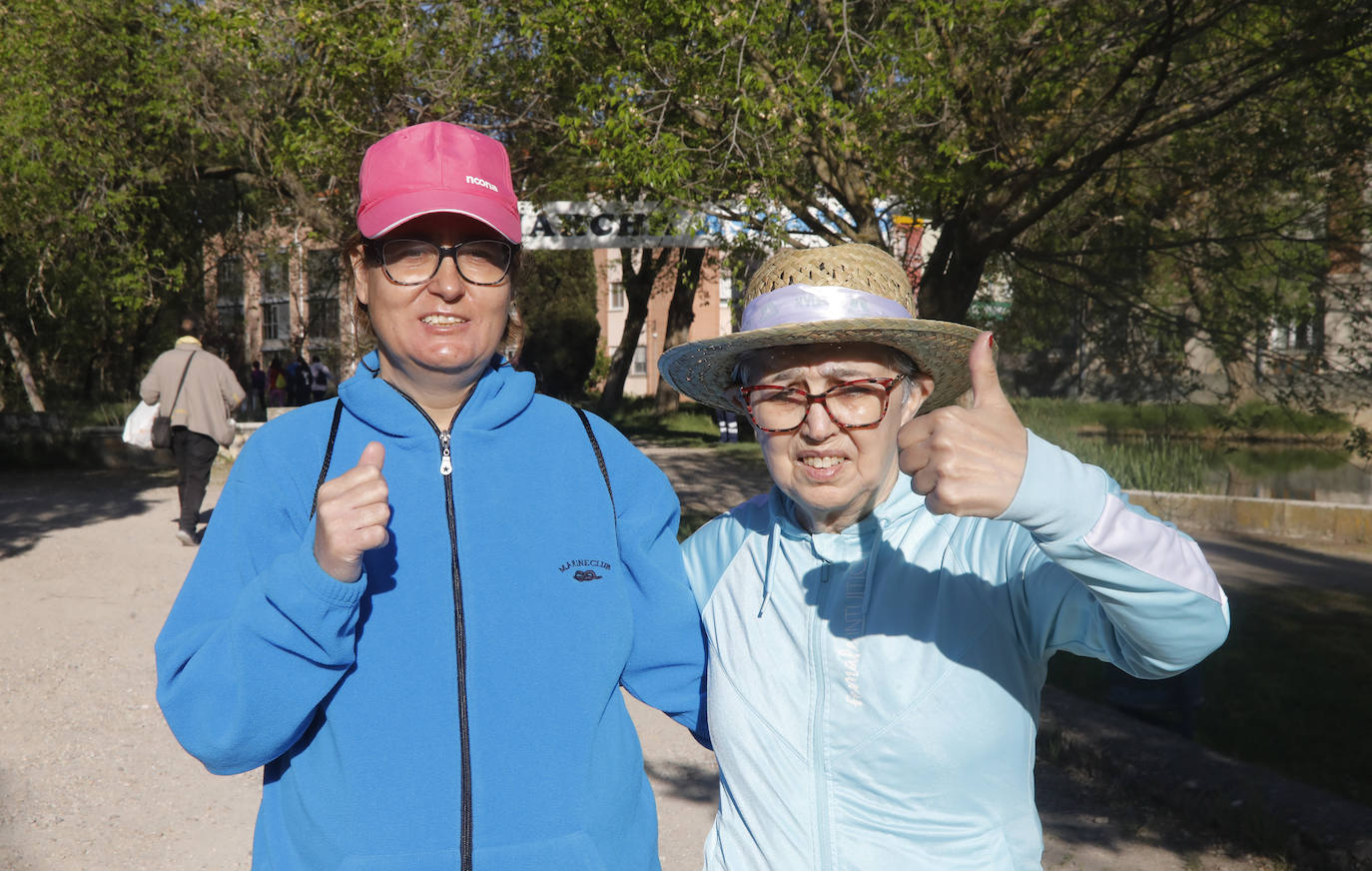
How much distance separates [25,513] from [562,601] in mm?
11703

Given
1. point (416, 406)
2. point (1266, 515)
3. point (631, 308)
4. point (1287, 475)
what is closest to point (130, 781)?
point (416, 406)

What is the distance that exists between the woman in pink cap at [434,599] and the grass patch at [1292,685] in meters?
3.89

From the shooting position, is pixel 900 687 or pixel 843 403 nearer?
pixel 900 687

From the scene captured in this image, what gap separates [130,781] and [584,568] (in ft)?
12.0

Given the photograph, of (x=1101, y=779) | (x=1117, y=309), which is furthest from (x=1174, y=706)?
(x=1117, y=309)

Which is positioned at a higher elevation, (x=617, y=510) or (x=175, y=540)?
(x=617, y=510)

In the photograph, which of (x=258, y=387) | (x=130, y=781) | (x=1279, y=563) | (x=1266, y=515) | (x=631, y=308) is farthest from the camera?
(x=258, y=387)

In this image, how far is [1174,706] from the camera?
489 centimetres

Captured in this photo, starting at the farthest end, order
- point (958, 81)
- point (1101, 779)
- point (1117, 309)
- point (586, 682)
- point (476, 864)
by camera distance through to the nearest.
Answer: point (1117, 309) < point (958, 81) < point (1101, 779) < point (586, 682) < point (476, 864)

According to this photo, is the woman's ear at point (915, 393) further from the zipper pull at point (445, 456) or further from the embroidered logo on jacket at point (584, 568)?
the zipper pull at point (445, 456)

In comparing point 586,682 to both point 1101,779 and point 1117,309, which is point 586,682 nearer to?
point 1101,779

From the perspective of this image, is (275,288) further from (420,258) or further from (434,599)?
(434,599)

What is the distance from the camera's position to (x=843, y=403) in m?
2.00

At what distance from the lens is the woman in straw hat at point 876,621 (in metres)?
1.75
